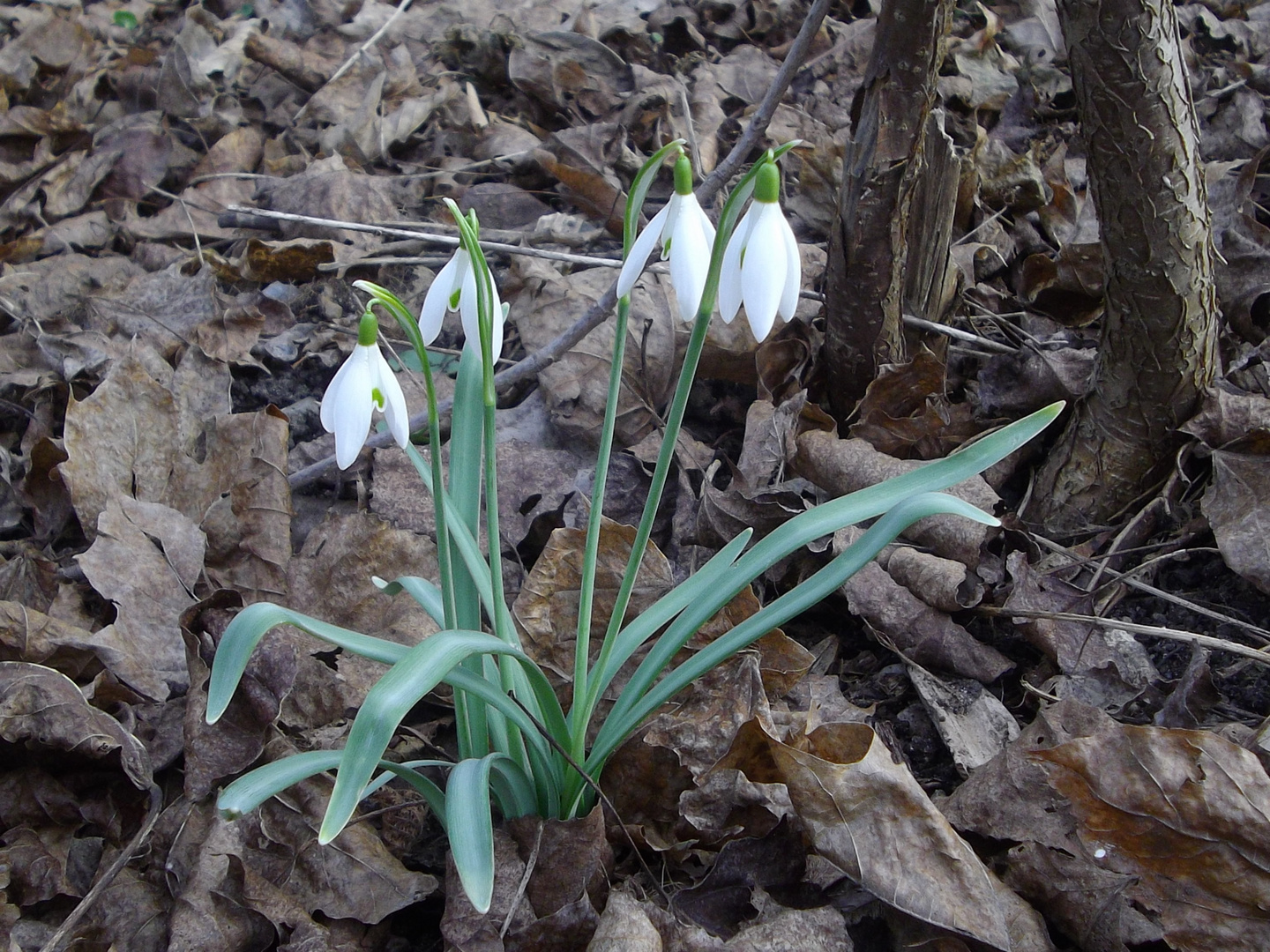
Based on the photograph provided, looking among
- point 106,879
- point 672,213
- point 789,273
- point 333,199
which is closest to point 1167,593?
point 789,273

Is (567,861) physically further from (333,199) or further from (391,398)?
(333,199)

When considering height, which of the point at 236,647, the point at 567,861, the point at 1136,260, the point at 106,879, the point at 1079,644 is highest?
the point at 1136,260

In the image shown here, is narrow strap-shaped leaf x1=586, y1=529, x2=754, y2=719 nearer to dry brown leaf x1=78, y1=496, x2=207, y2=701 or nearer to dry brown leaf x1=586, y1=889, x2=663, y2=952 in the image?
dry brown leaf x1=586, y1=889, x2=663, y2=952

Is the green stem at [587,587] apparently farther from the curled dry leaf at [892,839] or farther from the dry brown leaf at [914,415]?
the dry brown leaf at [914,415]

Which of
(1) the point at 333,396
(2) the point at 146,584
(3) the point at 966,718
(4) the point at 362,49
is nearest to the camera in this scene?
(1) the point at 333,396

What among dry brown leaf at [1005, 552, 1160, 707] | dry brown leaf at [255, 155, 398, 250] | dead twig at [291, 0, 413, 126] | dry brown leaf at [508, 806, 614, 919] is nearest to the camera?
dry brown leaf at [508, 806, 614, 919]

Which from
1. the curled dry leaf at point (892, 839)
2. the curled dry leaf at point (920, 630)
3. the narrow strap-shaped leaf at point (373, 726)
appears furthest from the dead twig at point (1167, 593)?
the narrow strap-shaped leaf at point (373, 726)

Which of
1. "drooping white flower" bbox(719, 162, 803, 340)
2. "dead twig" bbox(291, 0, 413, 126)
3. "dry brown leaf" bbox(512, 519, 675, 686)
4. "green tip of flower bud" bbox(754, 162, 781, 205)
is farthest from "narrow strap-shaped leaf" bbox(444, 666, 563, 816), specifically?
"dead twig" bbox(291, 0, 413, 126)
